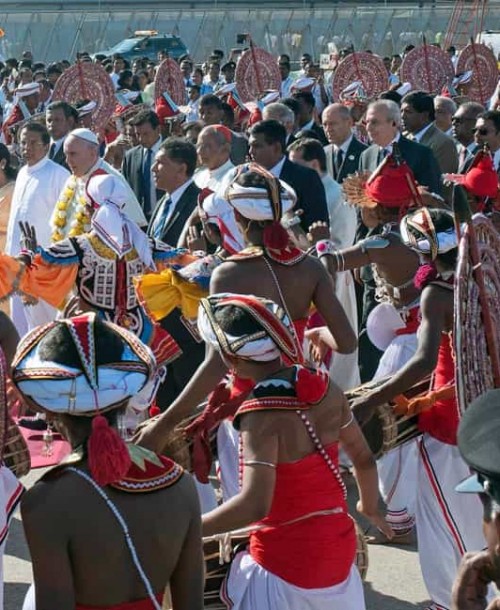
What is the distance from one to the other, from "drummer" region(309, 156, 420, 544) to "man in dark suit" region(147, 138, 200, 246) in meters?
1.91

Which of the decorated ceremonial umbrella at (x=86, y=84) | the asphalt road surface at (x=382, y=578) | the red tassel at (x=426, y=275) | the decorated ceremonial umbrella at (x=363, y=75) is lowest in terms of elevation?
the asphalt road surface at (x=382, y=578)

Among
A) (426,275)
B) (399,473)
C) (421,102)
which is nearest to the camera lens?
(426,275)

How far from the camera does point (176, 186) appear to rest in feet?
28.3

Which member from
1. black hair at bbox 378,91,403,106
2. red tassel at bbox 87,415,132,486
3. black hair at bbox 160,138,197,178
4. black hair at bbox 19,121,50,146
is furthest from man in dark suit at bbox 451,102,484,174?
red tassel at bbox 87,415,132,486

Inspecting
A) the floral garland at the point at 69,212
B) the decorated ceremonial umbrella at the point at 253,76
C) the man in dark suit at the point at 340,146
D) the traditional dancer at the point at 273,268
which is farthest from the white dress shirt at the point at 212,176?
the decorated ceremonial umbrella at the point at 253,76

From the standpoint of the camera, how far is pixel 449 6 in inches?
1597

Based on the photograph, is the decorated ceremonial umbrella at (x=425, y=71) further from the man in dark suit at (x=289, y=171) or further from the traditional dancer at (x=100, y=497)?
the traditional dancer at (x=100, y=497)

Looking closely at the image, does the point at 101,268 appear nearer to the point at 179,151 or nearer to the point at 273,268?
the point at 273,268

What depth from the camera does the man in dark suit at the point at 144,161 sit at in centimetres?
1136

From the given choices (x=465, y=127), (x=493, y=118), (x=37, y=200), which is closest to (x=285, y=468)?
Answer: (x=37, y=200)

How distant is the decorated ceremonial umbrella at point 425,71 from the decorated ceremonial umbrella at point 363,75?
0.29m

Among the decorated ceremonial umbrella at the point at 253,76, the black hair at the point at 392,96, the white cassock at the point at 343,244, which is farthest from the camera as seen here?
the decorated ceremonial umbrella at the point at 253,76

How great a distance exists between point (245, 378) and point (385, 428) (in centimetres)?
113

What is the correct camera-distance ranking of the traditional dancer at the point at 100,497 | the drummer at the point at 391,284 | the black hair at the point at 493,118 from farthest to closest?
the black hair at the point at 493,118 → the drummer at the point at 391,284 → the traditional dancer at the point at 100,497
